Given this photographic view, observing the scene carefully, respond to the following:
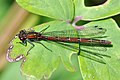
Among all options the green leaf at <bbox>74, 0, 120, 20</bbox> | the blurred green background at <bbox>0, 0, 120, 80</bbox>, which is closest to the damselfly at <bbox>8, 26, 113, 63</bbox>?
the green leaf at <bbox>74, 0, 120, 20</bbox>

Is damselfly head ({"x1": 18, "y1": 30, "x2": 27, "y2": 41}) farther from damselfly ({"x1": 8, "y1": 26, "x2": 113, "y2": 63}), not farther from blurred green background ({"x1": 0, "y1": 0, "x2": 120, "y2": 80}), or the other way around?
blurred green background ({"x1": 0, "y1": 0, "x2": 120, "y2": 80})

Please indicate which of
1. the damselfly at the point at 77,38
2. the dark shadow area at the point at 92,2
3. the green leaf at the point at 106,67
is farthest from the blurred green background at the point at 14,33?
the green leaf at the point at 106,67

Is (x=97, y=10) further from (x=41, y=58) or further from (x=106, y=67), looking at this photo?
(x=41, y=58)

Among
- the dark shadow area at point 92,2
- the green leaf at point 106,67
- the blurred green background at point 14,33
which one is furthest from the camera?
the blurred green background at point 14,33

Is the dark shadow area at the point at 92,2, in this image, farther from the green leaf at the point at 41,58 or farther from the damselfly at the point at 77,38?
the green leaf at the point at 41,58

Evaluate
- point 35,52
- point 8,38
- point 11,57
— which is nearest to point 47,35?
point 35,52

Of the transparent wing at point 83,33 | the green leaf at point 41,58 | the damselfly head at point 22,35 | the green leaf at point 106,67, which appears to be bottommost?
the green leaf at point 106,67

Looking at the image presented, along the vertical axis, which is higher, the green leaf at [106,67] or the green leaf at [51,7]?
the green leaf at [51,7]

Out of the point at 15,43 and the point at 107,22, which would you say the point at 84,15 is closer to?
the point at 107,22
